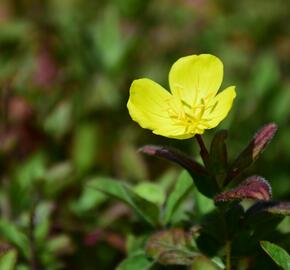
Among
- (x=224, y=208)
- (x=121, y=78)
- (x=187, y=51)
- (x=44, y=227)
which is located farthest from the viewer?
(x=187, y=51)

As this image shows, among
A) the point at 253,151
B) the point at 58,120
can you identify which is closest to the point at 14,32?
the point at 58,120

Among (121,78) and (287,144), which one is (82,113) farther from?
(287,144)

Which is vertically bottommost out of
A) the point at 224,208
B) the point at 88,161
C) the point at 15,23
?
the point at 88,161

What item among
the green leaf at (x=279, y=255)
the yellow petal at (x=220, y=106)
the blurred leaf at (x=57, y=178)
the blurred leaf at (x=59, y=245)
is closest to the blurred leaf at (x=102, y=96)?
the blurred leaf at (x=57, y=178)

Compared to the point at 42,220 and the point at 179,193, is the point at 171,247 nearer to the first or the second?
the point at 179,193

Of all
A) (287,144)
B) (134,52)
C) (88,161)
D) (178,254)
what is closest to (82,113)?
(88,161)

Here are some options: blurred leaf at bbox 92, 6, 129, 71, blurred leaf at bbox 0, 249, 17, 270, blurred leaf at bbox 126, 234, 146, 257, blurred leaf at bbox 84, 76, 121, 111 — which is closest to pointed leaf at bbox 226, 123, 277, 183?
blurred leaf at bbox 126, 234, 146, 257
